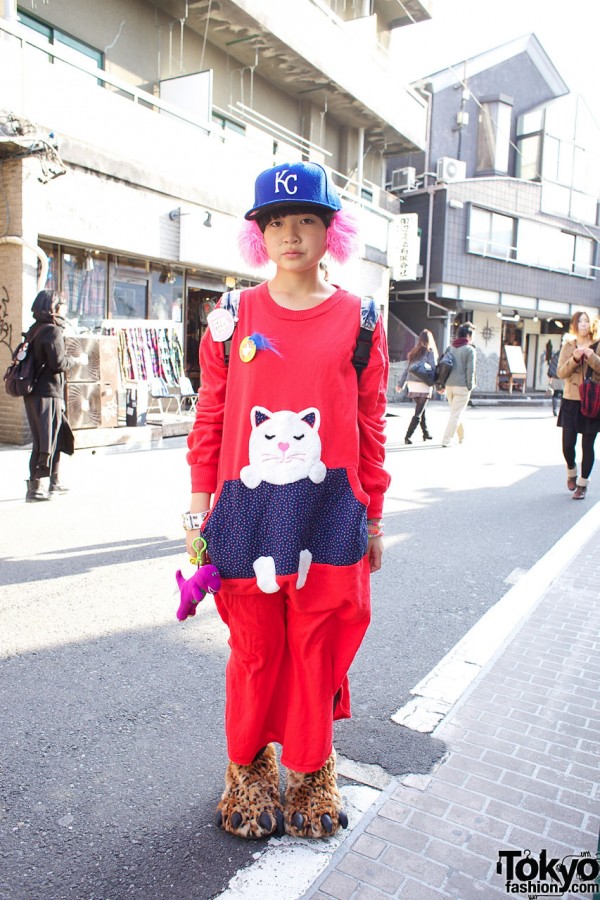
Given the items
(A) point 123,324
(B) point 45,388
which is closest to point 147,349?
(A) point 123,324

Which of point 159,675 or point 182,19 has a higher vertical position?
point 182,19

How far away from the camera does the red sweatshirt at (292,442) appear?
6.91 feet

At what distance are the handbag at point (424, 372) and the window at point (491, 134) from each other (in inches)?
799

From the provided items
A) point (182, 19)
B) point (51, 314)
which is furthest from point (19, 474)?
point (182, 19)

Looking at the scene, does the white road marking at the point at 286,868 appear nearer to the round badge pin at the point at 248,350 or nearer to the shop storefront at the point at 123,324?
the round badge pin at the point at 248,350

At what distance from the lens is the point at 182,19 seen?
13.6 meters

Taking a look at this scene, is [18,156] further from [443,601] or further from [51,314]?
[443,601]

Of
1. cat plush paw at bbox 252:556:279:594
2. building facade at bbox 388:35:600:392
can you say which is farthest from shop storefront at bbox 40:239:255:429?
building facade at bbox 388:35:600:392

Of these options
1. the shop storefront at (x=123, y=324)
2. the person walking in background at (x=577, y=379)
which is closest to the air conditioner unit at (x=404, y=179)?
the shop storefront at (x=123, y=324)

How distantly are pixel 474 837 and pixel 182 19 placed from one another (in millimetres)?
15060

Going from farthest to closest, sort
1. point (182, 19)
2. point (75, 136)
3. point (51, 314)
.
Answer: point (182, 19)
point (75, 136)
point (51, 314)

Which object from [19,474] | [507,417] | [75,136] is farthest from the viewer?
[507,417]

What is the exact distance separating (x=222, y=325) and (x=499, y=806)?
183 cm

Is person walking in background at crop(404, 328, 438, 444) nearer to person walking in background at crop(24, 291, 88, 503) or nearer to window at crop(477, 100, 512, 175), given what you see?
person walking in background at crop(24, 291, 88, 503)
